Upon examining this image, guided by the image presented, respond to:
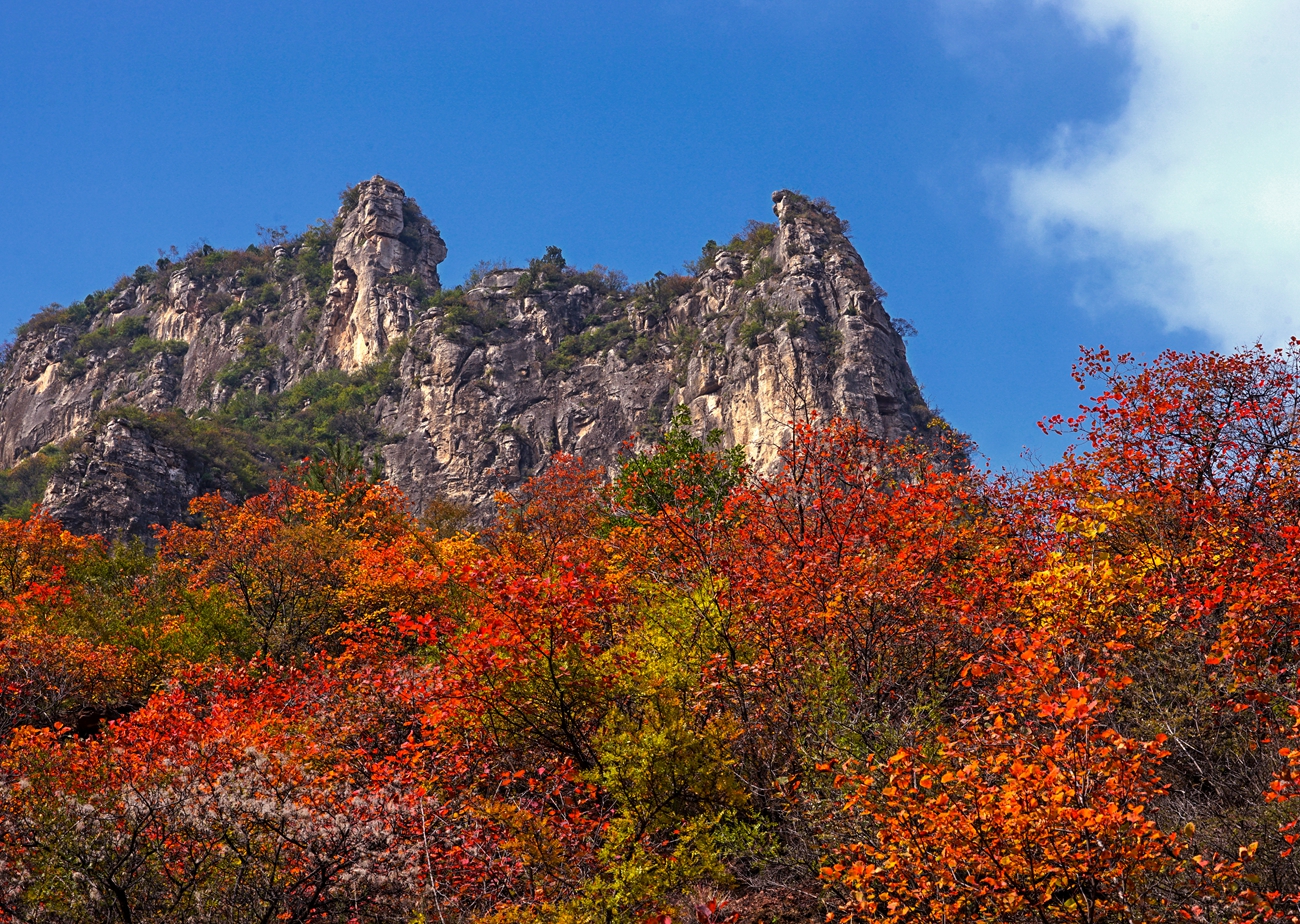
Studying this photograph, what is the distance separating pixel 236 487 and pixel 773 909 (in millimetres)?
67386

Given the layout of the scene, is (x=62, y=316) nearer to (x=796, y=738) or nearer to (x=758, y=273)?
(x=758, y=273)

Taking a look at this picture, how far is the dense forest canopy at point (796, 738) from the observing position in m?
7.39

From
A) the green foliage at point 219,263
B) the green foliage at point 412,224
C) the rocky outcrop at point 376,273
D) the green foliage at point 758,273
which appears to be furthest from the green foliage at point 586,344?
the green foliage at point 219,263

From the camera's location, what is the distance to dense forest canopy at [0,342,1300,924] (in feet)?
24.2

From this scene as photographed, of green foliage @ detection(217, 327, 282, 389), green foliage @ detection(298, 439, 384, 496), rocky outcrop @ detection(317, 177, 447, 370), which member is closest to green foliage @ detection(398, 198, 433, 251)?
rocky outcrop @ detection(317, 177, 447, 370)

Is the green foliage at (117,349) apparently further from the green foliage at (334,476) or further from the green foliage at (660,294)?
the green foliage at (334,476)

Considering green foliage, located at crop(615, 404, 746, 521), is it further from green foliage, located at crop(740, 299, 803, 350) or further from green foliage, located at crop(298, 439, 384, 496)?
green foliage, located at crop(740, 299, 803, 350)

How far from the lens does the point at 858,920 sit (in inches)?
349

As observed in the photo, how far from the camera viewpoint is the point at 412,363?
9275 cm

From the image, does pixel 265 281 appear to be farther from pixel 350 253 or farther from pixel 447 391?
pixel 447 391

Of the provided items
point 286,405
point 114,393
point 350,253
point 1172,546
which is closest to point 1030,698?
point 1172,546

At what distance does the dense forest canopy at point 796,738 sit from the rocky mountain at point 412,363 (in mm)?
40968

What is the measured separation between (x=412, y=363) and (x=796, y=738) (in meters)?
87.9

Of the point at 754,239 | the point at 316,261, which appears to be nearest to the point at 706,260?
the point at 754,239
